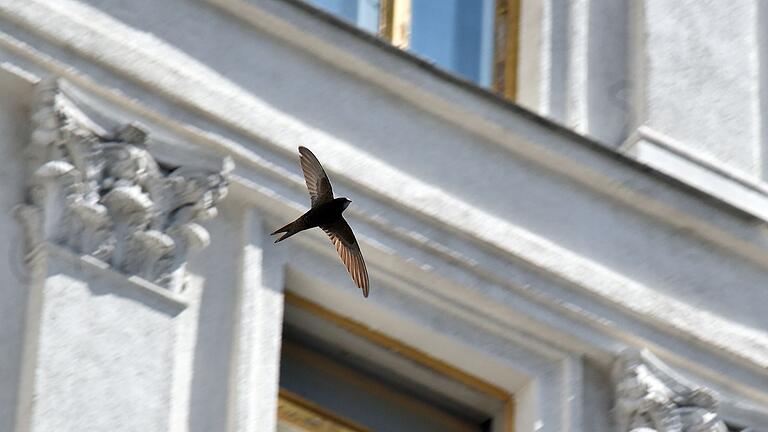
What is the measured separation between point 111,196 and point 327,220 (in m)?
1.20

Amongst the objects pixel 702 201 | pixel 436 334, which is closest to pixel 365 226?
pixel 436 334

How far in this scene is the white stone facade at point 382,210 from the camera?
16.1m

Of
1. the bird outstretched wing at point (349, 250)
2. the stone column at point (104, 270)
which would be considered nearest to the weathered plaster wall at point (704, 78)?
the stone column at point (104, 270)

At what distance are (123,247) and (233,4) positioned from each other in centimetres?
126

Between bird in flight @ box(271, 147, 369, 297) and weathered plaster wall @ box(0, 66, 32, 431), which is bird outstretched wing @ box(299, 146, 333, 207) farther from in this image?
weathered plaster wall @ box(0, 66, 32, 431)

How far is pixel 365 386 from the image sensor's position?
674 inches

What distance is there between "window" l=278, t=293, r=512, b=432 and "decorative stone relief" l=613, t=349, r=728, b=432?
0.43 meters

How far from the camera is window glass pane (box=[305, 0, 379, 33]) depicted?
58.9 feet

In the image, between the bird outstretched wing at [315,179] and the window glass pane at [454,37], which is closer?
the bird outstretched wing at [315,179]

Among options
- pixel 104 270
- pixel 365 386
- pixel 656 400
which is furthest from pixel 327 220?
pixel 656 400

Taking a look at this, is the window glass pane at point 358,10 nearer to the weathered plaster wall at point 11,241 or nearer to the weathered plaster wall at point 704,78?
the weathered plaster wall at point 704,78

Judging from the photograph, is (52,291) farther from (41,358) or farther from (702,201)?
(702,201)

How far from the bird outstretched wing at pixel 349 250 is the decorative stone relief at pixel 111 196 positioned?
0.64 metres

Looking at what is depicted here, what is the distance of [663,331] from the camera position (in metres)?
17.5
